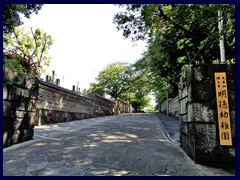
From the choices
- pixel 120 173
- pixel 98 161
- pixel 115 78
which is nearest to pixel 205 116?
pixel 120 173

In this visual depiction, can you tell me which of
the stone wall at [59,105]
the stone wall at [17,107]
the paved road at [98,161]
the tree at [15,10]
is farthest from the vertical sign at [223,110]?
the tree at [15,10]

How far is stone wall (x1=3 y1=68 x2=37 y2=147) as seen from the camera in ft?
16.8

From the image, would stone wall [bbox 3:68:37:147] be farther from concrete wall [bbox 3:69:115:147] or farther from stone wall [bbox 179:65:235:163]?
stone wall [bbox 179:65:235:163]

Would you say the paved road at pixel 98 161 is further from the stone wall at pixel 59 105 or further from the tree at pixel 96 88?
the tree at pixel 96 88

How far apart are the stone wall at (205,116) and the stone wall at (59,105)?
8546 millimetres

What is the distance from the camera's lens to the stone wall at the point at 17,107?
5121 millimetres

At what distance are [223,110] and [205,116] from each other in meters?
0.40

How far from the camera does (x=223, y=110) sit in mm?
3986

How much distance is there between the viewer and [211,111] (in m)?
4.11

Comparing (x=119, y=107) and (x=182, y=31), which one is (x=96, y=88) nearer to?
(x=119, y=107)

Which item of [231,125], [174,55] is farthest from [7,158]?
[174,55]

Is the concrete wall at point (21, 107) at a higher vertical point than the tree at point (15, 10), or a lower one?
lower

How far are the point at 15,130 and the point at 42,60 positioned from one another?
26.0 metres

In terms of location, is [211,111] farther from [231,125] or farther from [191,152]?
[191,152]
